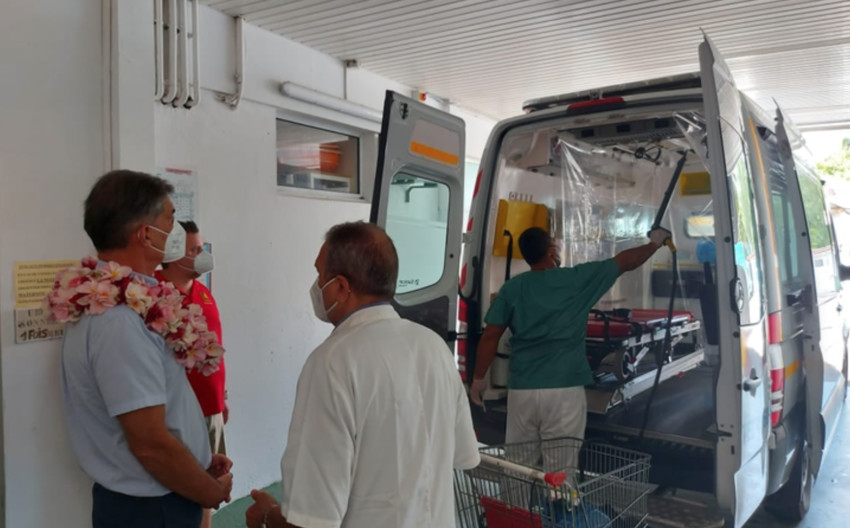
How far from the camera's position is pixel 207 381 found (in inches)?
111

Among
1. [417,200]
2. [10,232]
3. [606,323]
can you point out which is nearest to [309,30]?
[417,200]

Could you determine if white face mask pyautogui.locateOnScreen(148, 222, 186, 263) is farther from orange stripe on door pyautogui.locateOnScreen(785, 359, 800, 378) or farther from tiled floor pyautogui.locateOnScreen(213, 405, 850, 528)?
orange stripe on door pyautogui.locateOnScreen(785, 359, 800, 378)

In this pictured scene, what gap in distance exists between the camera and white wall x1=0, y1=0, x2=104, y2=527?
8.50 feet

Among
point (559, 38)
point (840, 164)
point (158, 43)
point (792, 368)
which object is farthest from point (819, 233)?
point (840, 164)

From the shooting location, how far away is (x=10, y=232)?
2.60 meters

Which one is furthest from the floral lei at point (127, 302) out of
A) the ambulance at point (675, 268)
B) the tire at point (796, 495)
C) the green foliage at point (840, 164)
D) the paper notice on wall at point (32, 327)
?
the green foliage at point (840, 164)

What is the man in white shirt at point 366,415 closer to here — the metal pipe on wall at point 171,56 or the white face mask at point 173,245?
the white face mask at point 173,245

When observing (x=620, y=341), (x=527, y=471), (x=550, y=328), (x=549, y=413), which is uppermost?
(x=550, y=328)

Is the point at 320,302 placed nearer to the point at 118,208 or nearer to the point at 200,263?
the point at 118,208

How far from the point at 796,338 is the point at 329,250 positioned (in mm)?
2814

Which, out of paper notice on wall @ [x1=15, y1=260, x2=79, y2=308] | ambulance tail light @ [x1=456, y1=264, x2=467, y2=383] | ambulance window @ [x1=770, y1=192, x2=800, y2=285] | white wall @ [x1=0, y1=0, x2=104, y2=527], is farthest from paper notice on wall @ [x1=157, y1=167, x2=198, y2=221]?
ambulance window @ [x1=770, y1=192, x2=800, y2=285]

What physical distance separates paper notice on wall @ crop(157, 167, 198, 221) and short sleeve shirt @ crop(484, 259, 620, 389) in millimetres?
1829

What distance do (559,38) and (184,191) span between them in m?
2.71

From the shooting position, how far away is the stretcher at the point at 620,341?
3.58m
